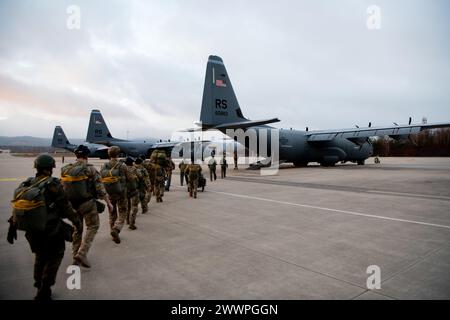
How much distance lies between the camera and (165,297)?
3.54m

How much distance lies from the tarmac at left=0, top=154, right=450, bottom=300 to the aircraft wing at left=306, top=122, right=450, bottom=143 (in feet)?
55.3

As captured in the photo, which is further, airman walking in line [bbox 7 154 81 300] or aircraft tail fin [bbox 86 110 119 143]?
aircraft tail fin [bbox 86 110 119 143]

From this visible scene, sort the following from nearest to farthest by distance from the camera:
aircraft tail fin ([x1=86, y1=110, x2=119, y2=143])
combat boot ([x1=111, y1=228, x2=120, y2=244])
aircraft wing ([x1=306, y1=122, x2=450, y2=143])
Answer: combat boot ([x1=111, y1=228, x2=120, y2=244]) → aircraft wing ([x1=306, y1=122, x2=450, y2=143]) → aircraft tail fin ([x1=86, y1=110, x2=119, y2=143])

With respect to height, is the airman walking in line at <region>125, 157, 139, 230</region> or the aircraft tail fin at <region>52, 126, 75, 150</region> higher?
the aircraft tail fin at <region>52, 126, 75, 150</region>

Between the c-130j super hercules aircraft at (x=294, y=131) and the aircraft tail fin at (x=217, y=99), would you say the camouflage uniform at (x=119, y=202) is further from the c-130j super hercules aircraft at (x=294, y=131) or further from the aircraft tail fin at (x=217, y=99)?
the aircraft tail fin at (x=217, y=99)

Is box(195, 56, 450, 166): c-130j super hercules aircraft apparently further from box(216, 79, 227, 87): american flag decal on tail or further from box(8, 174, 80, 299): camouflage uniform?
box(8, 174, 80, 299): camouflage uniform

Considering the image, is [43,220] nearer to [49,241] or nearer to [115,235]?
[49,241]

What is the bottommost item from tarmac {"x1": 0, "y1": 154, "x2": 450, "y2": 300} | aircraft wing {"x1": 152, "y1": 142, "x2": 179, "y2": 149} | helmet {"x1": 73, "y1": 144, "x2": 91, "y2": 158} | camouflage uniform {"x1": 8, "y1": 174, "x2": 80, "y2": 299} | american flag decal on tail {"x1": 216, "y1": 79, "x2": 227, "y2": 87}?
tarmac {"x1": 0, "y1": 154, "x2": 450, "y2": 300}

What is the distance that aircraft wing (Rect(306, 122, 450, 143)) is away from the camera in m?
22.4

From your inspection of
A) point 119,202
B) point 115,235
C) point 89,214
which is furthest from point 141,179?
point 89,214

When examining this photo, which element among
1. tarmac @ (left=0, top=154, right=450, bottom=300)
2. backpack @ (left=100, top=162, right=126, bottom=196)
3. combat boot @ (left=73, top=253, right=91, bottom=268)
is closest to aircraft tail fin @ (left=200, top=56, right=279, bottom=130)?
tarmac @ (left=0, top=154, right=450, bottom=300)

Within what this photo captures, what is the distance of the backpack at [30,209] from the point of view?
328cm

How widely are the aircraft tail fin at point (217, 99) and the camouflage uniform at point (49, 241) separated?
16.3 metres

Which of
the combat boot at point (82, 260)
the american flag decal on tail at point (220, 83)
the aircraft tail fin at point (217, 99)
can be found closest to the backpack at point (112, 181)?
the combat boot at point (82, 260)
